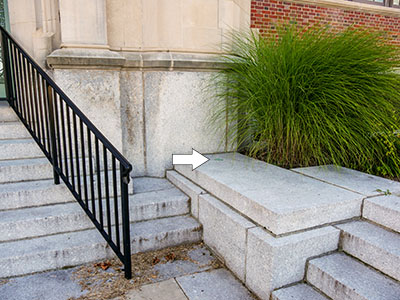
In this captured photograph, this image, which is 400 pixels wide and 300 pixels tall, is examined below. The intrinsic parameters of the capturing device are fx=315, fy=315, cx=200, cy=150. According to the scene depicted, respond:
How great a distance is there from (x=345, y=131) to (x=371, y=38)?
1.04 meters

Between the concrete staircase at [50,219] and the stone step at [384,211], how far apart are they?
139 centimetres

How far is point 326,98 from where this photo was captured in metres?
2.83

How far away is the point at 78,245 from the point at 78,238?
11 centimetres

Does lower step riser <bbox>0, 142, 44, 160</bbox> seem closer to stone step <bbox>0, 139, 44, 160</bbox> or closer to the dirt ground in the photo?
stone step <bbox>0, 139, 44, 160</bbox>

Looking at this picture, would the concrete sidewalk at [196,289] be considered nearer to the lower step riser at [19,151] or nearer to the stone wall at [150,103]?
the stone wall at [150,103]

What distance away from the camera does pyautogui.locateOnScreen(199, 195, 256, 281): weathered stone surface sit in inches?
88.7

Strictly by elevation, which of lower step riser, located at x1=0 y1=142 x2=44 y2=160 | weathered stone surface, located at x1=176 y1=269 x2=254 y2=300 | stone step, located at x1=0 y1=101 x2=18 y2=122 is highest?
stone step, located at x1=0 y1=101 x2=18 y2=122

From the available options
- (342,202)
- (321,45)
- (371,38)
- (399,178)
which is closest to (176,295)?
(342,202)

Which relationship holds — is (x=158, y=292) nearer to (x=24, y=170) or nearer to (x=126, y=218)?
(x=126, y=218)

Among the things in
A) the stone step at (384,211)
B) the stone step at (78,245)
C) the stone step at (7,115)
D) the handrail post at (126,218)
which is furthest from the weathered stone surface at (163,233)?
the stone step at (7,115)

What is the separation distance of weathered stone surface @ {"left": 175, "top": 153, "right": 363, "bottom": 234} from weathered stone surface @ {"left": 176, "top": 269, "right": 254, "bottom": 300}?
1.62ft

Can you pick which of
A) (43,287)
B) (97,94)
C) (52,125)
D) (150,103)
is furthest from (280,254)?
(97,94)

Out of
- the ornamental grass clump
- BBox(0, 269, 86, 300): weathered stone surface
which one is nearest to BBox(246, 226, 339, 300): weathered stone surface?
the ornamental grass clump

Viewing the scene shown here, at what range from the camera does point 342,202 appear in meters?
2.21
